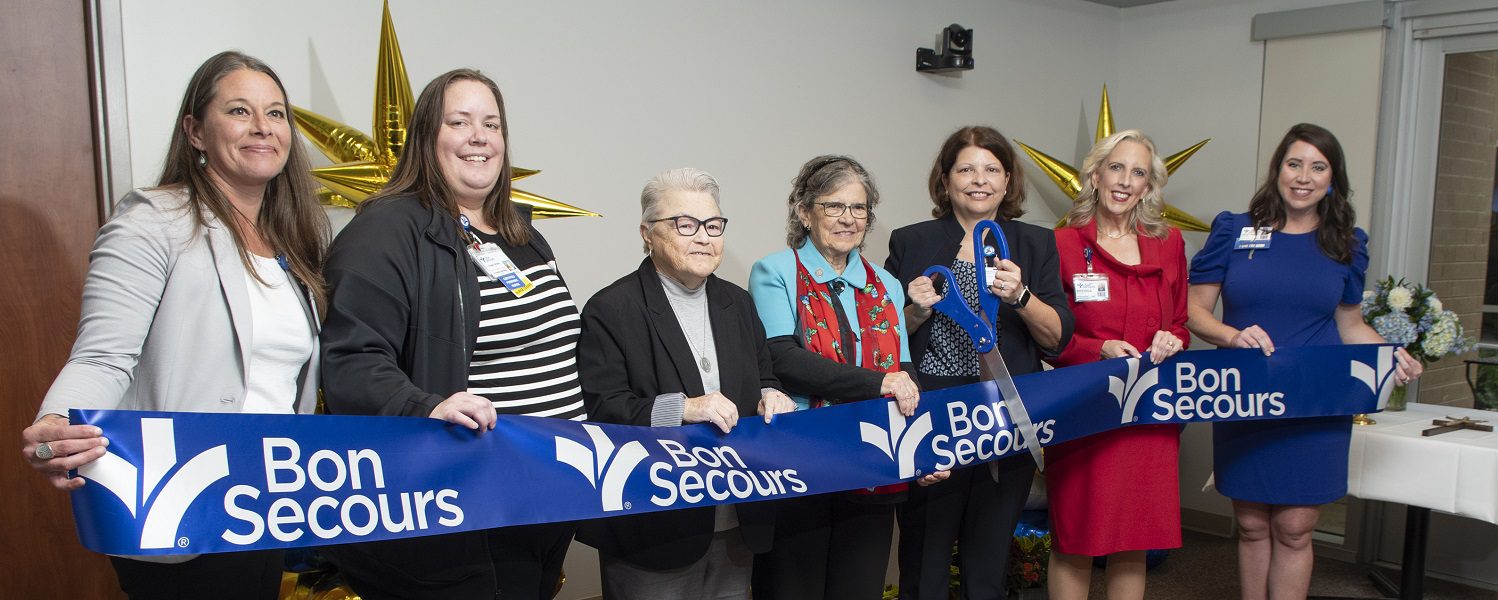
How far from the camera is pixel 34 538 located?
286 centimetres

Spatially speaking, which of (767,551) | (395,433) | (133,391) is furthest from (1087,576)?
(133,391)

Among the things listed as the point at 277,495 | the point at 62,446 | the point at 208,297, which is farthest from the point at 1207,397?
the point at 62,446

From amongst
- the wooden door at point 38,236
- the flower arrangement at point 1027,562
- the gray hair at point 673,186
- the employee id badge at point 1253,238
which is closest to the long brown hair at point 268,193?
the gray hair at point 673,186

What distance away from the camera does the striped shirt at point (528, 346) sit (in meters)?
1.93

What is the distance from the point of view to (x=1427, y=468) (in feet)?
11.8

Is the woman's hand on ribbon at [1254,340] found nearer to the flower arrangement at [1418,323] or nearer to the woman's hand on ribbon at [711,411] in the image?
the flower arrangement at [1418,323]

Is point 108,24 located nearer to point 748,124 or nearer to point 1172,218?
point 748,124

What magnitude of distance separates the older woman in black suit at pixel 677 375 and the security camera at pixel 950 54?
287 centimetres

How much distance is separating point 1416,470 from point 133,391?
3971 millimetres

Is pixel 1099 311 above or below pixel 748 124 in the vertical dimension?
below

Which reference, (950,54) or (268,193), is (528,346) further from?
(950,54)

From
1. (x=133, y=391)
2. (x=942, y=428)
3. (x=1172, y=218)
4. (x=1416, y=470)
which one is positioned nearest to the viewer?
(x=133, y=391)

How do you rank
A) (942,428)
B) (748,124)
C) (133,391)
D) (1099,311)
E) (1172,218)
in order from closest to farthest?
1. (133,391)
2. (942,428)
3. (1099,311)
4. (748,124)
5. (1172,218)

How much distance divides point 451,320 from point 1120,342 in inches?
77.4
